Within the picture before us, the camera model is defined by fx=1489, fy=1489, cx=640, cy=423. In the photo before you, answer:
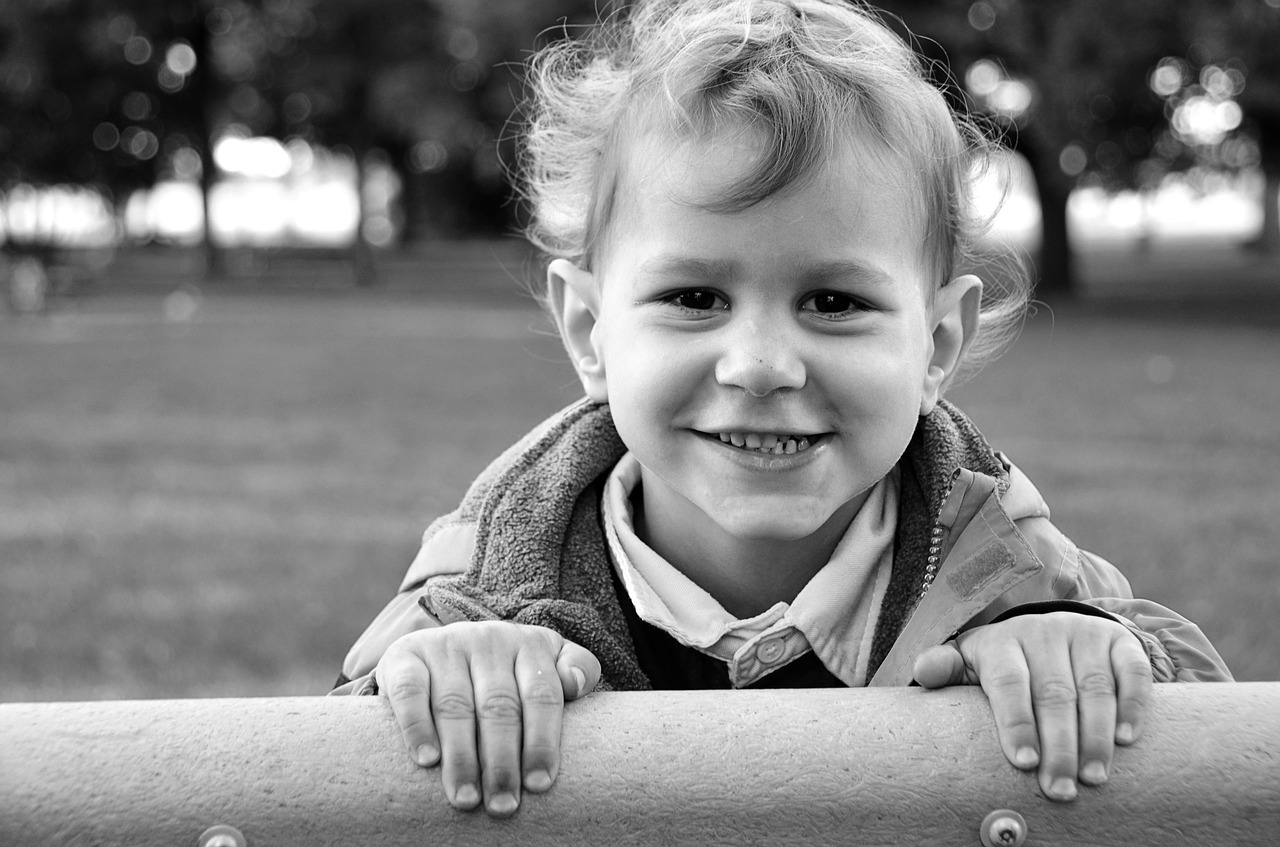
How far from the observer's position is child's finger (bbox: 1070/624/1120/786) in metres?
1.19

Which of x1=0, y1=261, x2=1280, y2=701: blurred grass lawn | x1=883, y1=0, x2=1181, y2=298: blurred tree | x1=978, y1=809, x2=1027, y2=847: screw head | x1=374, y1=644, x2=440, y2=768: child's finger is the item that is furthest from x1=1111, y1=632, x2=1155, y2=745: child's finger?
x1=883, y1=0, x2=1181, y2=298: blurred tree

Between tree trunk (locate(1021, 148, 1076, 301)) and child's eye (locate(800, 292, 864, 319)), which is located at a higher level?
child's eye (locate(800, 292, 864, 319))

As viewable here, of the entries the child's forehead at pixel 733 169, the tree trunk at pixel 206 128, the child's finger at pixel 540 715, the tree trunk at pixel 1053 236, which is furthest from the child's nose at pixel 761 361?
the tree trunk at pixel 206 128

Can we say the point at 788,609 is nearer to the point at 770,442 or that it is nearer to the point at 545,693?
the point at 770,442

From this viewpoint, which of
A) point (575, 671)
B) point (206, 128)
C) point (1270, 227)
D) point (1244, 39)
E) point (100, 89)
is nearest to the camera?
point (575, 671)

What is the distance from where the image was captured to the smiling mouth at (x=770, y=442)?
1783 millimetres

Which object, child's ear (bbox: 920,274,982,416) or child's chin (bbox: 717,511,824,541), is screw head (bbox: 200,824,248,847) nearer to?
child's chin (bbox: 717,511,824,541)

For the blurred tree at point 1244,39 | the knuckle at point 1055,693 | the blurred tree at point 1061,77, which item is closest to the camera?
the knuckle at point 1055,693

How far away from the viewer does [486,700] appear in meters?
1.35

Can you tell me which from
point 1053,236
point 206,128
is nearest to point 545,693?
point 1053,236

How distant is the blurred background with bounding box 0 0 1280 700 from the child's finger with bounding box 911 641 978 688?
1.07 meters

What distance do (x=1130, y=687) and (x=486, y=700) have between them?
1.86 ft

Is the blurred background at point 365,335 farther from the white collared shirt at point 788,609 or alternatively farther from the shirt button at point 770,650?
the shirt button at point 770,650

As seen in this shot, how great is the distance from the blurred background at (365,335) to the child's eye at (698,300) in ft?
2.49
